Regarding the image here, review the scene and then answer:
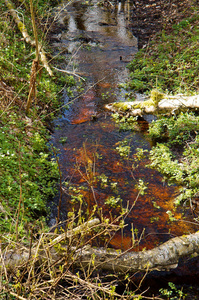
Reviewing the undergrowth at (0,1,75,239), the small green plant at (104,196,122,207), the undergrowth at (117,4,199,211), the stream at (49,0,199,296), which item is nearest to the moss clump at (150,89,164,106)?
the undergrowth at (117,4,199,211)

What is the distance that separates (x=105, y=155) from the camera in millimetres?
7520

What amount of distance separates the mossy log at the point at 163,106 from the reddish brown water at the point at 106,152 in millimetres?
663

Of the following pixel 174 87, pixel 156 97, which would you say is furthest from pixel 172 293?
pixel 174 87

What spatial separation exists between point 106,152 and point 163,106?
7.16ft

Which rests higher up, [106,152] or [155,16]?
[155,16]

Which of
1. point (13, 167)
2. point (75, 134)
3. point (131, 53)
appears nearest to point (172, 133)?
point (75, 134)

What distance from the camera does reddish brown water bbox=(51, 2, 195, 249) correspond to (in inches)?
226

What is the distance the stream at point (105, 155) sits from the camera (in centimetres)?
575

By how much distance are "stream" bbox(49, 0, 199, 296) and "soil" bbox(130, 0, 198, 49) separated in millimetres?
574

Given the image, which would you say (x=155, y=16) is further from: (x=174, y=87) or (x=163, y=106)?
(x=163, y=106)

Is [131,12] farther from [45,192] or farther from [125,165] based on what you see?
[45,192]

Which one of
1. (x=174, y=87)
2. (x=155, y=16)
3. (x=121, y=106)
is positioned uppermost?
(x=155, y=16)

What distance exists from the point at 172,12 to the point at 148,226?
11947mm

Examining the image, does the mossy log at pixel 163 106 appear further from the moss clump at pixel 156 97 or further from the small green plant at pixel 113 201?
the small green plant at pixel 113 201
